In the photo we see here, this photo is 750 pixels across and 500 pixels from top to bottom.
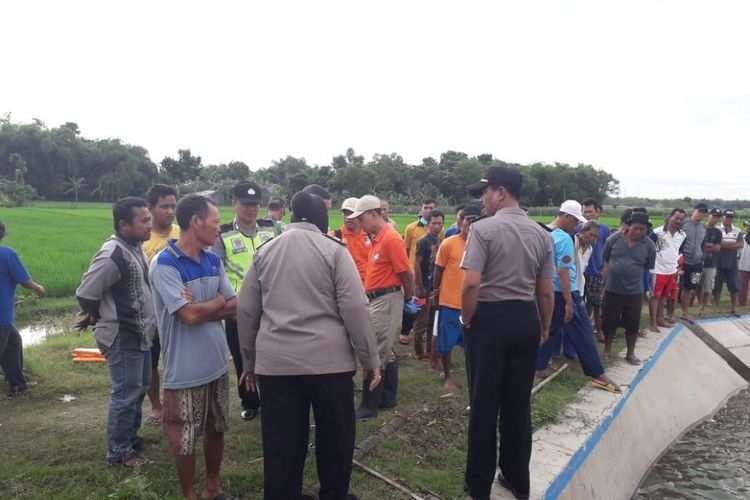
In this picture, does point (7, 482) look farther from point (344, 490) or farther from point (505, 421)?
point (505, 421)

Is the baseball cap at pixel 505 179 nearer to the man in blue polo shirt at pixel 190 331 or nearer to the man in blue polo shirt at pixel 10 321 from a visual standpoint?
the man in blue polo shirt at pixel 190 331

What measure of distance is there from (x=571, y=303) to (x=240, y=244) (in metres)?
3.23

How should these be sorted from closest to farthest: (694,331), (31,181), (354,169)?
(694,331), (354,169), (31,181)

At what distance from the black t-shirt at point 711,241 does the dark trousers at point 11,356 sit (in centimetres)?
1018

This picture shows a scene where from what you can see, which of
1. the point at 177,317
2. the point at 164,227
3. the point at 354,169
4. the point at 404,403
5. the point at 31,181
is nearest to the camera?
the point at 177,317

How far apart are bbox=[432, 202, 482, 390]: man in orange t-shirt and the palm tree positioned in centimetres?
5894

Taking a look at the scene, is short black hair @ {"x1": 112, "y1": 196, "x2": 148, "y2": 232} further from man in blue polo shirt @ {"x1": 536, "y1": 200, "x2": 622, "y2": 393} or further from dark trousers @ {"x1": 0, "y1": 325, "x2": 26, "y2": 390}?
man in blue polo shirt @ {"x1": 536, "y1": 200, "x2": 622, "y2": 393}

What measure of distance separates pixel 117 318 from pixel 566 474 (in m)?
3.34

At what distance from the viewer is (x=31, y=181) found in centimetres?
5353

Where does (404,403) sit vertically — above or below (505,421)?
below

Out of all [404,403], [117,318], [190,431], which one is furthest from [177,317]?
[404,403]

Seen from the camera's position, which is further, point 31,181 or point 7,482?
point 31,181

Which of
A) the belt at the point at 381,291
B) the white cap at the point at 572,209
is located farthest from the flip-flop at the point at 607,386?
the belt at the point at 381,291

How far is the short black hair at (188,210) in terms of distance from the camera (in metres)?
2.72
